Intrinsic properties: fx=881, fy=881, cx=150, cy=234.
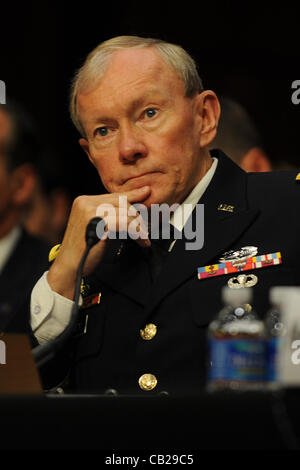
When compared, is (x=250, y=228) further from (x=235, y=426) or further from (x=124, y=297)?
(x=235, y=426)

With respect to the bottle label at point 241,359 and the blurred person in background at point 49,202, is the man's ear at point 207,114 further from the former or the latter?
the blurred person in background at point 49,202

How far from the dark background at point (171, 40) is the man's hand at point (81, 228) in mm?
2614

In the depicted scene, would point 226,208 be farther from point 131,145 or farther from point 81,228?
point 81,228

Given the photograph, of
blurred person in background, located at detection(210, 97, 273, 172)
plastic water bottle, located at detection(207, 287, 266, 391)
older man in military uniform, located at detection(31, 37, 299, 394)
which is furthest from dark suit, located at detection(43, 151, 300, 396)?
blurred person in background, located at detection(210, 97, 273, 172)

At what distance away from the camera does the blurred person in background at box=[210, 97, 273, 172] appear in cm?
350

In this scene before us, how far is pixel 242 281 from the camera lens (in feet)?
7.43

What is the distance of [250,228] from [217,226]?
0.30ft

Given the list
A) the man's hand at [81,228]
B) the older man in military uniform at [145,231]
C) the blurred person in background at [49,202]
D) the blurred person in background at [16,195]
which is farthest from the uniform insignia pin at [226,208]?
the blurred person in background at [49,202]

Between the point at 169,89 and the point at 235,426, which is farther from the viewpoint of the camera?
the point at 169,89

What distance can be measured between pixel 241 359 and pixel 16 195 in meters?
2.79

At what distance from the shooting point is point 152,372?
7.37 feet

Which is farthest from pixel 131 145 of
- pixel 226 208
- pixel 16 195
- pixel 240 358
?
pixel 16 195

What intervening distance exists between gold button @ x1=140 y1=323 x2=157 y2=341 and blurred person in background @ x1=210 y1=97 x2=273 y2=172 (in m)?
1.34
